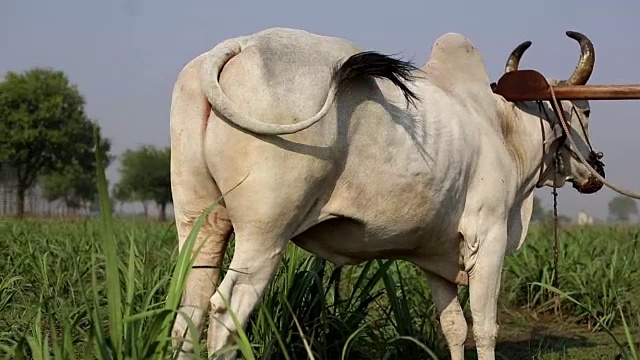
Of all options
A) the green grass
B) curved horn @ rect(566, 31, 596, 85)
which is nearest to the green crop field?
the green grass

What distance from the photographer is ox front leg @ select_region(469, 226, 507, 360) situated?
4.72 meters

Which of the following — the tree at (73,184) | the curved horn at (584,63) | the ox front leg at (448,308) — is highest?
the curved horn at (584,63)

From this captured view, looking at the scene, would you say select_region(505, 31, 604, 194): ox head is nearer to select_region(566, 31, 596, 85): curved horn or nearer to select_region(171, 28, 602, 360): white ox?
select_region(566, 31, 596, 85): curved horn

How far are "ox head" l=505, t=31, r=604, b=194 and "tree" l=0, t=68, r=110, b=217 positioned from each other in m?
40.8

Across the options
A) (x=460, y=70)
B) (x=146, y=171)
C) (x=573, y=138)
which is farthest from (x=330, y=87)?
(x=146, y=171)

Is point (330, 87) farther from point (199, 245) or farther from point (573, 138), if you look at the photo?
point (573, 138)

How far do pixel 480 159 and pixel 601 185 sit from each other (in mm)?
1557

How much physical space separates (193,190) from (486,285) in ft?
5.78

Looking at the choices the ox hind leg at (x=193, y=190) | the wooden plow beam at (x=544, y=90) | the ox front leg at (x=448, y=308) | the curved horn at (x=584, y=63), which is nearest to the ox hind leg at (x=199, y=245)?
the ox hind leg at (x=193, y=190)

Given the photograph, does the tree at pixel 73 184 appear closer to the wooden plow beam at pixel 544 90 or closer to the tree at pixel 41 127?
the tree at pixel 41 127

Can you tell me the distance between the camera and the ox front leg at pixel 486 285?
4719 mm

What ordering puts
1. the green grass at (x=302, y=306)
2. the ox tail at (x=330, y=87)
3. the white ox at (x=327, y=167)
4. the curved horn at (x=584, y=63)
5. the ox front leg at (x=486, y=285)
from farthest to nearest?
the curved horn at (x=584, y=63) < the ox front leg at (x=486, y=285) < the white ox at (x=327, y=167) < the ox tail at (x=330, y=87) < the green grass at (x=302, y=306)

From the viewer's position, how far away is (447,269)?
498 centimetres

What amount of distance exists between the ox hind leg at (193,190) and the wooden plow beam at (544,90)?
215cm
